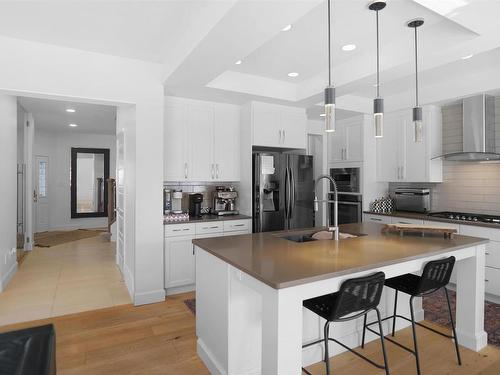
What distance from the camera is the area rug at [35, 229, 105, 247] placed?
6.68 metres

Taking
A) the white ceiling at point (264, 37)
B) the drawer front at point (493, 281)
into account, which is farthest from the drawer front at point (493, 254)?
the white ceiling at point (264, 37)

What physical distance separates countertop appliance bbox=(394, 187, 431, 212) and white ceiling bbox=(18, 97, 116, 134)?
4935mm

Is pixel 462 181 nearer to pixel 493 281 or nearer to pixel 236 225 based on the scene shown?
pixel 493 281

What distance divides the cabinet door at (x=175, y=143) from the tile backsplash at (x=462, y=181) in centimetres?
370

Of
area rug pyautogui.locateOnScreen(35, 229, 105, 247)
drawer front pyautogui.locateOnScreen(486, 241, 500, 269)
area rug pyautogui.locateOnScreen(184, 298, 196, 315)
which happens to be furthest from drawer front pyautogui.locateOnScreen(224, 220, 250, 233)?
area rug pyautogui.locateOnScreen(35, 229, 105, 247)

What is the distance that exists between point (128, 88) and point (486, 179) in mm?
4640

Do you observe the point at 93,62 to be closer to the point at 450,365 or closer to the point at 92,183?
the point at 450,365

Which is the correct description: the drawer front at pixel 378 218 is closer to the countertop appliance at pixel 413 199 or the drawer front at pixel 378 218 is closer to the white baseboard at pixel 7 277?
the countertop appliance at pixel 413 199

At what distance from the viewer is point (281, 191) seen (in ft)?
14.6

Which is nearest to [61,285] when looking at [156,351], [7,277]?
[7,277]

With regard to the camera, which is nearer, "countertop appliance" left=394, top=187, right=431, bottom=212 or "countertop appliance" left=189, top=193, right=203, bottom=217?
"countertop appliance" left=189, top=193, right=203, bottom=217

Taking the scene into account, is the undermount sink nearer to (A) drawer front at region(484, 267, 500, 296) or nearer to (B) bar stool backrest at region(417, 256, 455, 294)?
(B) bar stool backrest at region(417, 256, 455, 294)

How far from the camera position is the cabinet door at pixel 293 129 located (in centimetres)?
459

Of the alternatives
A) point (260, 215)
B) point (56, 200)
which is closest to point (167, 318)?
point (260, 215)
